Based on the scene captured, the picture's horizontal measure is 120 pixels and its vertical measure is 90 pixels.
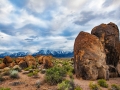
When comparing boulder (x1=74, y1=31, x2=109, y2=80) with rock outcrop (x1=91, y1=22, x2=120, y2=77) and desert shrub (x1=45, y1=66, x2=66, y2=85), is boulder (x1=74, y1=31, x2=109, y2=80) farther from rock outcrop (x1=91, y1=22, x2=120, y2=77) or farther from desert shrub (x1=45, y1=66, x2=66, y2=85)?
desert shrub (x1=45, y1=66, x2=66, y2=85)

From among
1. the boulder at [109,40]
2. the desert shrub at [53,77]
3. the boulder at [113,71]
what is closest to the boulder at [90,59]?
the boulder at [109,40]

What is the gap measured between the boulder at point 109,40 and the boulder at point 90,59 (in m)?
1.47

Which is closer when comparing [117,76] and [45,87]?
[45,87]

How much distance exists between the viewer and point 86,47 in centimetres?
1739

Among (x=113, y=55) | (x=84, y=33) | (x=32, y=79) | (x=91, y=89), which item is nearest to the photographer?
(x=91, y=89)

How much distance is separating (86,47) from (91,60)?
1.46 m

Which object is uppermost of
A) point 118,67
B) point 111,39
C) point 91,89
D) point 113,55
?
point 111,39

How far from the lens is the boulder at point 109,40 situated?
19.3 metres

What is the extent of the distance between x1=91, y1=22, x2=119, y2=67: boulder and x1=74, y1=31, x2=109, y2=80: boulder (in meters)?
1.47

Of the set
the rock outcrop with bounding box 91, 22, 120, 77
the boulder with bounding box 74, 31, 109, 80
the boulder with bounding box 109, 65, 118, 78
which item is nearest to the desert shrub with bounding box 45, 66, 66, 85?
the boulder with bounding box 74, 31, 109, 80

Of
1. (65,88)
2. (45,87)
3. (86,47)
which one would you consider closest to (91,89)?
(65,88)

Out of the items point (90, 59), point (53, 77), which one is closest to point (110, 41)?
point (90, 59)

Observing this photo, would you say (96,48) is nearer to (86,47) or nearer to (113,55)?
(86,47)

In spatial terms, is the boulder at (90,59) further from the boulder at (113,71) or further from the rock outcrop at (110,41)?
the boulder at (113,71)
